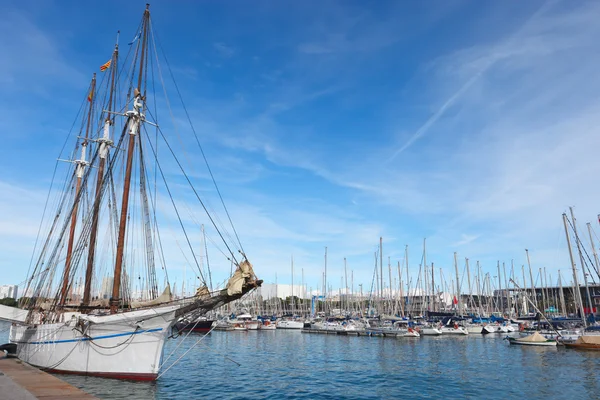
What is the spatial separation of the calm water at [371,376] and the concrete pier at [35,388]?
271 cm

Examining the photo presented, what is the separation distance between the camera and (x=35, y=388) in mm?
16531

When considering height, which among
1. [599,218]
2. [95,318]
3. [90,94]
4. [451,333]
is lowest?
[451,333]

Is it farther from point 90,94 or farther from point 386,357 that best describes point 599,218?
point 90,94

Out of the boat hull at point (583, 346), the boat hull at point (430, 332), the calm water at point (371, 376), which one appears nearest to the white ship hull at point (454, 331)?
the boat hull at point (430, 332)


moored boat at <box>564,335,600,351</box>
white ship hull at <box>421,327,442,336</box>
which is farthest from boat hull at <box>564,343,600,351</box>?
white ship hull at <box>421,327,442,336</box>

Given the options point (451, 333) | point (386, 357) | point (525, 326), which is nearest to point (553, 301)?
point (525, 326)

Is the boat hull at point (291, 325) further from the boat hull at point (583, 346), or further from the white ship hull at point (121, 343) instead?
the white ship hull at point (121, 343)

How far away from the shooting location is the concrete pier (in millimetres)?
14453

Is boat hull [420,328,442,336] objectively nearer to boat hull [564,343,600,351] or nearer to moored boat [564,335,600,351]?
boat hull [564,343,600,351]

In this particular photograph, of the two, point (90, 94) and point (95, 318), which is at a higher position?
point (90, 94)

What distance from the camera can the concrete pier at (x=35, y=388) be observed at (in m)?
14.5

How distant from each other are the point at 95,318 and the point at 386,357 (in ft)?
105

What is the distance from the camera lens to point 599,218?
64875 millimetres

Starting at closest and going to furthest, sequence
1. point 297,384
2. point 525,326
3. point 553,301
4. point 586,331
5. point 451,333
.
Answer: point 297,384 < point 586,331 < point 451,333 < point 525,326 < point 553,301
